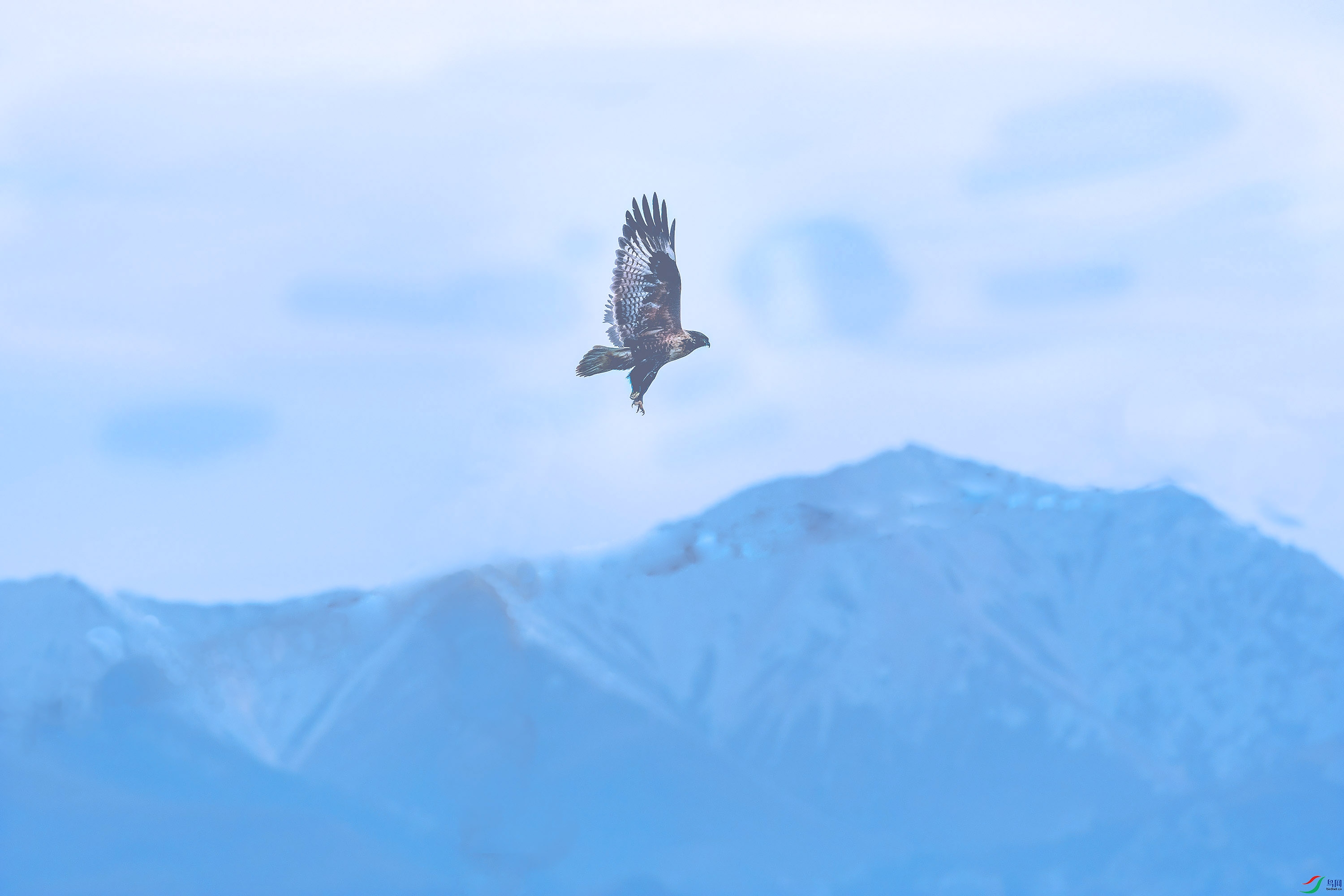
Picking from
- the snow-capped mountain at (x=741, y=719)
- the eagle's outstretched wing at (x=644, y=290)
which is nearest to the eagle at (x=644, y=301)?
the eagle's outstretched wing at (x=644, y=290)

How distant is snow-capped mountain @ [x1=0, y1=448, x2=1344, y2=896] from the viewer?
331ft

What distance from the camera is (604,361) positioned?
19.5 metres

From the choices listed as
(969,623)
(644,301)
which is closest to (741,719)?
(969,623)

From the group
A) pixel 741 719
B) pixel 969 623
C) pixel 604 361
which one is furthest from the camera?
pixel 969 623

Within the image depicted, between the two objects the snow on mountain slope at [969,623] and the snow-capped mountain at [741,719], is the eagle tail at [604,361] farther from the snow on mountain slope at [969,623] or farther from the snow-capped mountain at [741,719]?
the snow on mountain slope at [969,623]

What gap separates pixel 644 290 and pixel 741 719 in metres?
99.1

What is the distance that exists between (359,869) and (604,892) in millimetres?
16708

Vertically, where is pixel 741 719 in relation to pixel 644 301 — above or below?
below

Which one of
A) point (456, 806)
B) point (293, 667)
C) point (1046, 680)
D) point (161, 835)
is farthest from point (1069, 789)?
point (161, 835)

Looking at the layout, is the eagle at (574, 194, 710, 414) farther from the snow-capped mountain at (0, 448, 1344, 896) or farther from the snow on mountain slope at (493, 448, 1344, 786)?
the snow on mountain slope at (493, 448, 1344, 786)

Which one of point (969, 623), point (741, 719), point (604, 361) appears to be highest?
point (604, 361)

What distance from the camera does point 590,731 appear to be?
111m

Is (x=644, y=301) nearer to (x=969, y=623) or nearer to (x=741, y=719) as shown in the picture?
(x=741, y=719)

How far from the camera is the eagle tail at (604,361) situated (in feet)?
63.5
